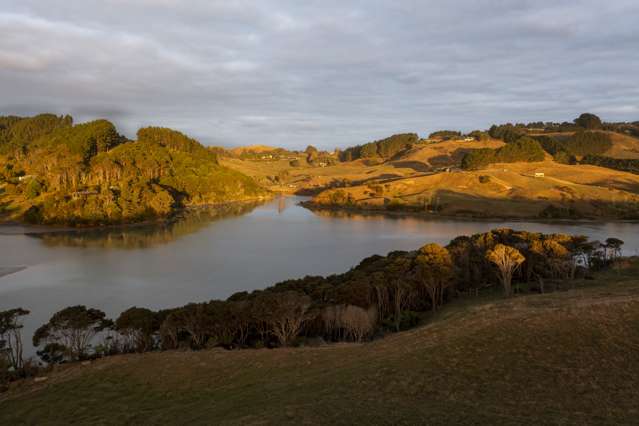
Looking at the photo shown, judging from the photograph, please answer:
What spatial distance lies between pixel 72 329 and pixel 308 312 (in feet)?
38.8

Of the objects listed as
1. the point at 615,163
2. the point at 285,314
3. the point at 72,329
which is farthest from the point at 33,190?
the point at 615,163

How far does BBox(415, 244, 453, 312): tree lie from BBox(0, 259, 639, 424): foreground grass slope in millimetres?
11234

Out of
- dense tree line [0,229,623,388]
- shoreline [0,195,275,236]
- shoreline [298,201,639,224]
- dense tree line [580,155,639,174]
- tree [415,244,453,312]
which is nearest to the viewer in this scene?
dense tree line [0,229,623,388]

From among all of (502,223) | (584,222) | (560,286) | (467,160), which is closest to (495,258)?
(560,286)

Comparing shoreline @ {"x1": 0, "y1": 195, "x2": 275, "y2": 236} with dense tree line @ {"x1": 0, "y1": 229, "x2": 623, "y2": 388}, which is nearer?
dense tree line @ {"x1": 0, "y1": 229, "x2": 623, "y2": 388}

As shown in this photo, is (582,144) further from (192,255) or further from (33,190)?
(33,190)

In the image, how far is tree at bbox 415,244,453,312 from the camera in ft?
103

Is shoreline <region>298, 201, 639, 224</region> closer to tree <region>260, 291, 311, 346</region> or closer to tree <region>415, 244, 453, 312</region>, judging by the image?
tree <region>415, 244, 453, 312</region>

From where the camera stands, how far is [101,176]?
123 meters

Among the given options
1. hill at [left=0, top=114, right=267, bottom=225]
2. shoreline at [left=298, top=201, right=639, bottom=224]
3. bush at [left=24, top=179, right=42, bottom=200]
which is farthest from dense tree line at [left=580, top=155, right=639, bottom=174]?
bush at [left=24, top=179, right=42, bottom=200]

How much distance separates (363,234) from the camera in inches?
3024

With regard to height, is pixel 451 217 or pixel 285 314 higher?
pixel 285 314

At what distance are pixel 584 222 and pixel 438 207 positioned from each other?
3088 cm

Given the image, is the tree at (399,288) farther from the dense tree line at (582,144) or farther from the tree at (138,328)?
the dense tree line at (582,144)
